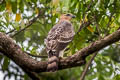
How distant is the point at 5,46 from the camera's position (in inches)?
174

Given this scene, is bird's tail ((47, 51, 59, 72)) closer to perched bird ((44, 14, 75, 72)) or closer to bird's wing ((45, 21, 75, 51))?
perched bird ((44, 14, 75, 72))

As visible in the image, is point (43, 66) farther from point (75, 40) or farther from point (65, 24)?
point (65, 24)

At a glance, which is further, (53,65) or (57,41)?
(57,41)

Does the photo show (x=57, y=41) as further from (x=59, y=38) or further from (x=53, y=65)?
(x=53, y=65)

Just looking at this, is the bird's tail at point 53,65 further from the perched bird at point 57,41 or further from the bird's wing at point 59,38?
the bird's wing at point 59,38

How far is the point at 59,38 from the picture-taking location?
5.38 m

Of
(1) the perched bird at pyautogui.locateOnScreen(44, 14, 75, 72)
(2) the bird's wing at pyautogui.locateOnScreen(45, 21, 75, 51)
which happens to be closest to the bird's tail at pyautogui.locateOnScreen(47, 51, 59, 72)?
(1) the perched bird at pyautogui.locateOnScreen(44, 14, 75, 72)

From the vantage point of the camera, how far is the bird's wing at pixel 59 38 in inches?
204

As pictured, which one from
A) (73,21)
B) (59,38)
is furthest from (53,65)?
(73,21)

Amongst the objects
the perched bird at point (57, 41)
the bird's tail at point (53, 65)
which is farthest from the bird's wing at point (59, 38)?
the bird's tail at point (53, 65)

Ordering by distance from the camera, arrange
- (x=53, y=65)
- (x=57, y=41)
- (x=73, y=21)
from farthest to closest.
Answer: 1. (x=73, y=21)
2. (x=57, y=41)
3. (x=53, y=65)

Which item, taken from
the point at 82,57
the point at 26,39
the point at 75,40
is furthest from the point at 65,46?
the point at 26,39

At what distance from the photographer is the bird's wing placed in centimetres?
518

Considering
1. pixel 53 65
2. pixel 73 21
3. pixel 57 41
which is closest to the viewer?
pixel 53 65
